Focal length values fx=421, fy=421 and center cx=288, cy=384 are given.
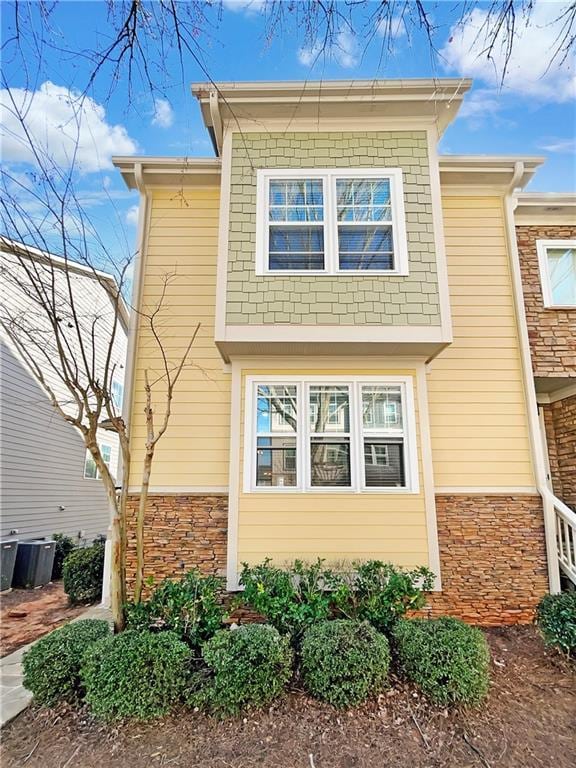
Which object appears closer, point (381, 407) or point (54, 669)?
point (54, 669)

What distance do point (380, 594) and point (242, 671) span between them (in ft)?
6.21

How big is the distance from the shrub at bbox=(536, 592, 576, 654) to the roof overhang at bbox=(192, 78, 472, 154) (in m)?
6.88

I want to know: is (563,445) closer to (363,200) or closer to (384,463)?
(384,463)

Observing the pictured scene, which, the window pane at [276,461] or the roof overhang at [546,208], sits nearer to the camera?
the window pane at [276,461]

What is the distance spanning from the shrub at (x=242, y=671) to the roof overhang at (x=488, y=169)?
24.7 feet

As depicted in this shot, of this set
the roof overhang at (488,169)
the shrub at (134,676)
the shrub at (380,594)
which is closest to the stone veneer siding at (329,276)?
the roof overhang at (488,169)

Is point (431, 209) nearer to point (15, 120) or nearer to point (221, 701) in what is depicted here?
point (15, 120)

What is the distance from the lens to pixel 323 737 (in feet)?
11.8

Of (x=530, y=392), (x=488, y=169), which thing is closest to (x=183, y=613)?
(x=530, y=392)

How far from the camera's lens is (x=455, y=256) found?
735 centimetres

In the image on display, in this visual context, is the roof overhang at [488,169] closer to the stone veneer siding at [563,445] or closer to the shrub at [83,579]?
the stone veneer siding at [563,445]

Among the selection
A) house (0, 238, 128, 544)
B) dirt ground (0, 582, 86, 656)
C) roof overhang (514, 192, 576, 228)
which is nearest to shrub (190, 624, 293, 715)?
dirt ground (0, 582, 86, 656)

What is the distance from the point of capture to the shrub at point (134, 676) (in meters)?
3.74

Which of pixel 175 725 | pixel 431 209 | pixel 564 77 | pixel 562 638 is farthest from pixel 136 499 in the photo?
pixel 564 77
